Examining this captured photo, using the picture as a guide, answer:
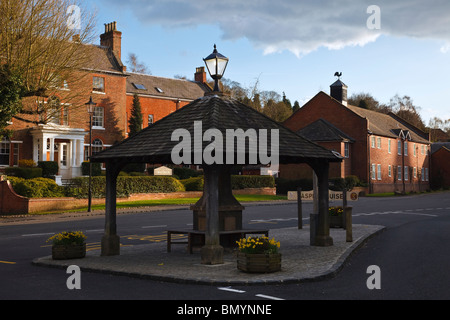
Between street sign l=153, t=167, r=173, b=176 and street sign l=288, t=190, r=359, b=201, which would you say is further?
street sign l=153, t=167, r=173, b=176

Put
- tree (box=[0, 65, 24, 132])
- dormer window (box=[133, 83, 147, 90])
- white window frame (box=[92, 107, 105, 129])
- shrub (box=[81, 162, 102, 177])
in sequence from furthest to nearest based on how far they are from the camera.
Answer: dormer window (box=[133, 83, 147, 90]) < white window frame (box=[92, 107, 105, 129]) < shrub (box=[81, 162, 102, 177]) < tree (box=[0, 65, 24, 132])

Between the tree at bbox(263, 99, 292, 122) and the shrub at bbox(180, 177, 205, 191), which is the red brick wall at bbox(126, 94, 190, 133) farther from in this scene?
the tree at bbox(263, 99, 292, 122)

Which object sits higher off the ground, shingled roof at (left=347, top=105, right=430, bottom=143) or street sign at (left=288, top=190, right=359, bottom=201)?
shingled roof at (left=347, top=105, right=430, bottom=143)

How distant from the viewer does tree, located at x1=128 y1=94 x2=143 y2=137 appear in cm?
5000


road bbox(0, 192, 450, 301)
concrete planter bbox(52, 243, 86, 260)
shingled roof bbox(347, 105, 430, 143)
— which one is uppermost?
shingled roof bbox(347, 105, 430, 143)

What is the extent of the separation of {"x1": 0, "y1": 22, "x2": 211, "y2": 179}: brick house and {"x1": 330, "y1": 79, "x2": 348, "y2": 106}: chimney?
51.6 feet

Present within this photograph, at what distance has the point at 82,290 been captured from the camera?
834cm

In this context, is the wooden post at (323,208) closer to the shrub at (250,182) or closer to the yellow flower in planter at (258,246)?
the yellow flower in planter at (258,246)

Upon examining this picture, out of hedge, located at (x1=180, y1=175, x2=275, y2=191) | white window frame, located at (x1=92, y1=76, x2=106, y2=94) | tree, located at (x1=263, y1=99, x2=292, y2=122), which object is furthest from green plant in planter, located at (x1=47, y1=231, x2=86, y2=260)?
tree, located at (x1=263, y1=99, x2=292, y2=122)

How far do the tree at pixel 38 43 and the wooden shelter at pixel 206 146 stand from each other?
17752 millimetres

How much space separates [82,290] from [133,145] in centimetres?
479

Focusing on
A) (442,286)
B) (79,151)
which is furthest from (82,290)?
(79,151)

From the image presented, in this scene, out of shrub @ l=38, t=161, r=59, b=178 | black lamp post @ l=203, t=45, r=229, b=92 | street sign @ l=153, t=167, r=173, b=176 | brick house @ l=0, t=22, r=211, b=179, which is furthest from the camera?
street sign @ l=153, t=167, r=173, b=176
